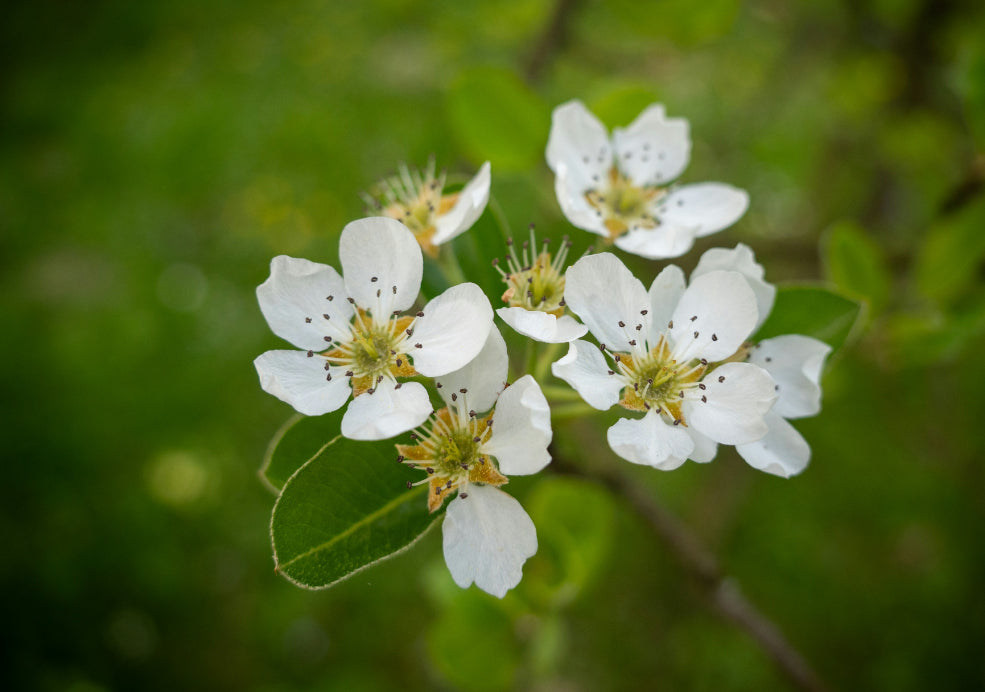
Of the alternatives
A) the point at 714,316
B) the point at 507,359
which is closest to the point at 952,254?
the point at 714,316

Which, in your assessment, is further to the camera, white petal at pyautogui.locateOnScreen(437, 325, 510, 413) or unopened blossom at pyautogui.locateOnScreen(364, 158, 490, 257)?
unopened blossom at pyautogui.locateOnScreen(364, 158, 490, 257)

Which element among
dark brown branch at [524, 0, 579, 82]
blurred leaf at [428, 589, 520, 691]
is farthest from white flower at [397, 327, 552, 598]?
dark brown branch at [524, 0, 579, 82]

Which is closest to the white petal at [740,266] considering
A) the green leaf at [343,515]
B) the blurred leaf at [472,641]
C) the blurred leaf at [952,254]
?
the green leaf at [343,515]

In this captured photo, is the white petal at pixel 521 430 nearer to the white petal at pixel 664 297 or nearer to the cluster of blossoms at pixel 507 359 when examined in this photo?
the cluster of blossoms at pixel 507 359

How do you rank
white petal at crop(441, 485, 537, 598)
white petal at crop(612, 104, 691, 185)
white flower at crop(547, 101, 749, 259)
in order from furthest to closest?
white petal at crop(612, 104, 691, 185)
white flower at crop(547, 101, 749, 259)
white petal at crop(441, 485, 537, 598)

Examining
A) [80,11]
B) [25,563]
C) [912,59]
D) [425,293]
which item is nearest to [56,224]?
[80,11]

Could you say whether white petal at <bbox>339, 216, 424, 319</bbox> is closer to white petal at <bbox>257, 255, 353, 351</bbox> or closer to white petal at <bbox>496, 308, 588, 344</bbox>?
white petal at <bbox>257, 255, 353, 351</bbox>

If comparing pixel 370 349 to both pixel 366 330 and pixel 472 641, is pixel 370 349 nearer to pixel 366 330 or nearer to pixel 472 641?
pixel 366 330
